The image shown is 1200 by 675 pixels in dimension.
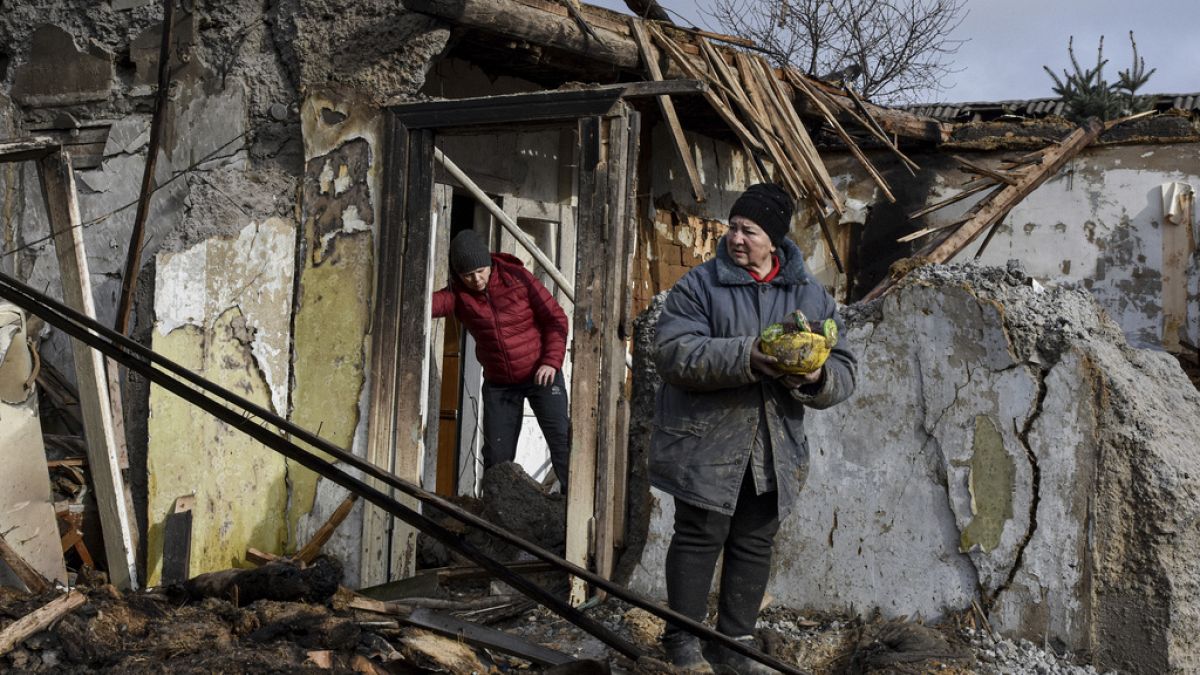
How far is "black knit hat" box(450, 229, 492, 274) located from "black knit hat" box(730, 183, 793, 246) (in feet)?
8.41

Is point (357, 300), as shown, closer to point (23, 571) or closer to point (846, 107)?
point (23, 571)

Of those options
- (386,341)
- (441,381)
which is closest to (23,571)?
(386,341)

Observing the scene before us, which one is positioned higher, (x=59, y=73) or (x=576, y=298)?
(x=59, y=73)

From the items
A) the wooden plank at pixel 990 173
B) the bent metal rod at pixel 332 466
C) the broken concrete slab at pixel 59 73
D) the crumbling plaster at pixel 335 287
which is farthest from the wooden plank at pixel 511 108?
the wooden plank at pixel 990 173

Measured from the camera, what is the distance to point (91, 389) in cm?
518

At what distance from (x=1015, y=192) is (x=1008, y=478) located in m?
4.88

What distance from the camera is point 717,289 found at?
379 centimetres

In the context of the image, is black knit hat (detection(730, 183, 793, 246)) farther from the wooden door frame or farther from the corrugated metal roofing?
the corrugated metal roofing

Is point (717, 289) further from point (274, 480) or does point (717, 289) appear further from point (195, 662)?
point (274, 480)

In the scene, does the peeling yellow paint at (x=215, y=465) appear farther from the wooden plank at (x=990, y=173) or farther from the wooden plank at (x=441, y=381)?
the wooden plank at (x=990, y=173)

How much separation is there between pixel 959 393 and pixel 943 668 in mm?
1004

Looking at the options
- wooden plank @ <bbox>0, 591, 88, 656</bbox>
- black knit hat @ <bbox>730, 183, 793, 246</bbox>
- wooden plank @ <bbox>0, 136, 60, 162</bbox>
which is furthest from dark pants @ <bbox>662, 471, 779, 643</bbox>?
wooden plank @ <bbox>0, 136, 60, 162</bbox>

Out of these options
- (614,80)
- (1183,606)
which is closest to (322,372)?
(614,80)

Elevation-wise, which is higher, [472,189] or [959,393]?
[472,189]
